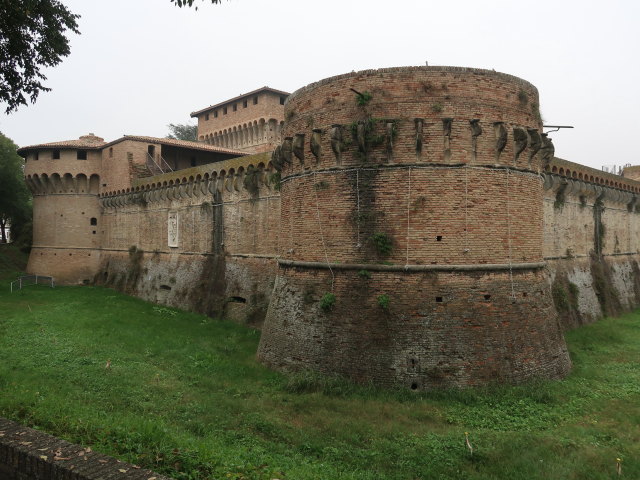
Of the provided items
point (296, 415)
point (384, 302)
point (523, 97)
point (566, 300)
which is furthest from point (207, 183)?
point (566, 300)

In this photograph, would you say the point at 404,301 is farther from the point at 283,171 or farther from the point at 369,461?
the point at 283,171

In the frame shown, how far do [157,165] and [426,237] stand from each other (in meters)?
19.7

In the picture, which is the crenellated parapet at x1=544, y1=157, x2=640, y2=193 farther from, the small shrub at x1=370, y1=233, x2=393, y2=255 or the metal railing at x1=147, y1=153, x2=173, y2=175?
the metal railing at x1=147, y1=153, x2=173, y2=175

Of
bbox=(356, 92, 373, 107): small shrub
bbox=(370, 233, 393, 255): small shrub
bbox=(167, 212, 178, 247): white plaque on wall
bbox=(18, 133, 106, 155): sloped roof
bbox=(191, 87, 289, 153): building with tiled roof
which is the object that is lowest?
bbox=(370, 233, 393, 255): small shrub

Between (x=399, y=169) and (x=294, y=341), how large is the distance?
479 centimetres

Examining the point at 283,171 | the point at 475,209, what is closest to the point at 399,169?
the point at 475,209

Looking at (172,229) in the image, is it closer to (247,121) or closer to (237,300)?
(237,300)

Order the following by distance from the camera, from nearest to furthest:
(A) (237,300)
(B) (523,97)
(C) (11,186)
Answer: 1. (B) (523,97)
2. (A) (237,300)
3. (C) (11,186)

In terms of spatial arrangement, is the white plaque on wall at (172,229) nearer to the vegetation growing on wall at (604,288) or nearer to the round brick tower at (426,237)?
the round brick tower at (426,237)

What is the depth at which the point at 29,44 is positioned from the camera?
39.4 feet

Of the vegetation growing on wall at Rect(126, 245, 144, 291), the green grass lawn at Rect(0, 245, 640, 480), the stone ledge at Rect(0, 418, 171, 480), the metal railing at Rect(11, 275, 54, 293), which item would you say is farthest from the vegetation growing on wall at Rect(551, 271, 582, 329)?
the metal railing at Rect(11, 275, 54, 293)

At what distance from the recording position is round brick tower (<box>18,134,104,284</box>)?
27469mm

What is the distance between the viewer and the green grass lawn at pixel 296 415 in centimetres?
696

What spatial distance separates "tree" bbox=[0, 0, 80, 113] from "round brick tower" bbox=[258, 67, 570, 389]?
6944 millimetres
